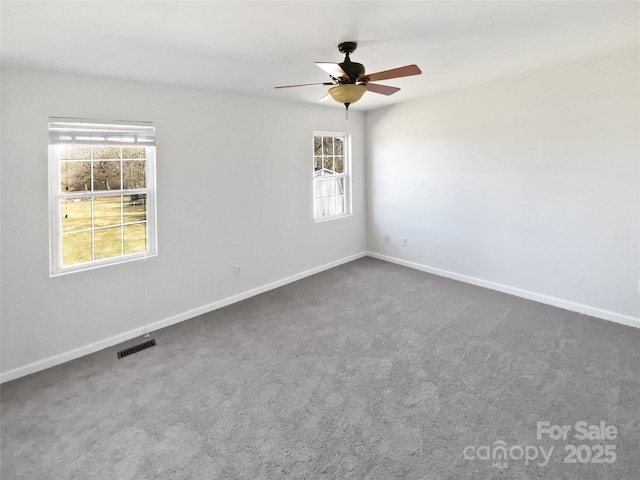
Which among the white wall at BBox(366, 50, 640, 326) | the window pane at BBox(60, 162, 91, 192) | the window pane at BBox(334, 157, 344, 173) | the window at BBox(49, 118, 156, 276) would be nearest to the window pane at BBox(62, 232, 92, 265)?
the window at BBox(49, 118, 156, 276)

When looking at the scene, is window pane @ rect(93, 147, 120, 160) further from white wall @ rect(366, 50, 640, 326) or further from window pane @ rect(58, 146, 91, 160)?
white wall @ rect(366, 50, 640, 326)

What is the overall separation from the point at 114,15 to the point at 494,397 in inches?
132

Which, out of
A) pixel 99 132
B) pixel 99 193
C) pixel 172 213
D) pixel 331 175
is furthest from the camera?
pixel 331 175

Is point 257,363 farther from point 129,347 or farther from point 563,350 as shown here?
point 563,350

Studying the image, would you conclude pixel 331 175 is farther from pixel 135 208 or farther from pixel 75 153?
pixel 75 153

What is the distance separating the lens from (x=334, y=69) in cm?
217

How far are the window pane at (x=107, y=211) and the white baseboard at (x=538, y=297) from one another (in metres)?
3.89

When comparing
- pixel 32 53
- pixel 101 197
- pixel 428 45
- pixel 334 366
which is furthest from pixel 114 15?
pixel 334 366

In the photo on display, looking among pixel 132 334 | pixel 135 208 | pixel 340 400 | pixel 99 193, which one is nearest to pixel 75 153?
pixel 99 193

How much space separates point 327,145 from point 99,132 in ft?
10.1

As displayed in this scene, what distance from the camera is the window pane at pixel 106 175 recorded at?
9.85 feet

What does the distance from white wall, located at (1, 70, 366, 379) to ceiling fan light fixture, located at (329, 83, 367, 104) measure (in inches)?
72.6

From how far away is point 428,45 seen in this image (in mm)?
2539

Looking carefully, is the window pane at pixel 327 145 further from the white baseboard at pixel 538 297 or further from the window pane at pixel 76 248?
the window pane at pixel 76 248
